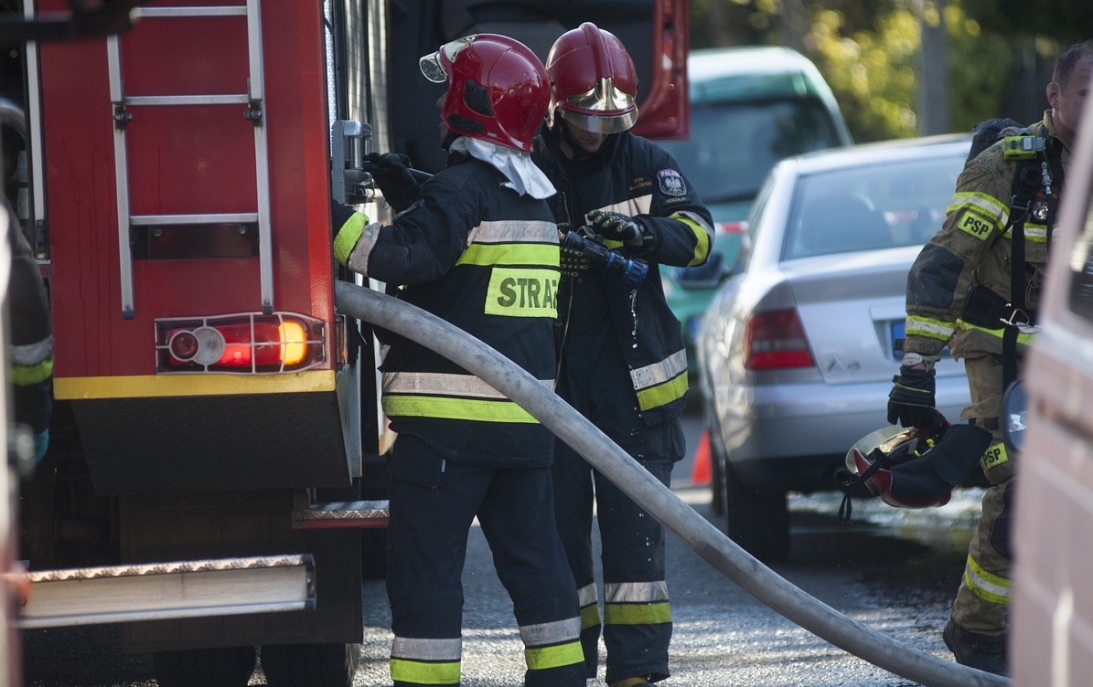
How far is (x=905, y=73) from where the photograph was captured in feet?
85.9

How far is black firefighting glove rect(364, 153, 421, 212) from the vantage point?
425 centimetres

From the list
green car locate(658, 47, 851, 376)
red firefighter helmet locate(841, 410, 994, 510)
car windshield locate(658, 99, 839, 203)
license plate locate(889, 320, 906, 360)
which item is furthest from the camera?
car windshield locate(658, 99, 839, 203)

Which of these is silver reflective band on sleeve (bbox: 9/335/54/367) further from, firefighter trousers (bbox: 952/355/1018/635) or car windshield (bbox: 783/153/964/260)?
car windshield (bbox: 783/153/964/260)

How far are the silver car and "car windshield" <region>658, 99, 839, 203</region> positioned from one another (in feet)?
19.6

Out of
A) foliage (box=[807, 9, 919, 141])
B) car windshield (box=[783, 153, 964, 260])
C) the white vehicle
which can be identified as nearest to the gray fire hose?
the white vehicle

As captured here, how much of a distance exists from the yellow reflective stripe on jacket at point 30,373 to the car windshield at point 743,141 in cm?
968

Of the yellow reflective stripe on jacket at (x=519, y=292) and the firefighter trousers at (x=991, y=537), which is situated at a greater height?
the yellow reflective stripe on jacket at (x=519, y=292)

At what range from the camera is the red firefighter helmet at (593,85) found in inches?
183

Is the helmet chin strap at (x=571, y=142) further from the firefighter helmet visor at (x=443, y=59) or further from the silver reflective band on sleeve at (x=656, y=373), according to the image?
the silver reflective band on sleeve at (x=656, y=373)

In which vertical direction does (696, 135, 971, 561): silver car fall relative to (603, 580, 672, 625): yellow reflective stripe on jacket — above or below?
above

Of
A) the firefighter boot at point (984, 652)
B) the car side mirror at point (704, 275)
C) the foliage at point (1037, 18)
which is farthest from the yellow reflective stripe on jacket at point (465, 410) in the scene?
the foliage at point (1037, 18)

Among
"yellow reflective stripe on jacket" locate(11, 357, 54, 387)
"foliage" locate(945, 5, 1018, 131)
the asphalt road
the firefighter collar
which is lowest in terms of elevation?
the asphalt road

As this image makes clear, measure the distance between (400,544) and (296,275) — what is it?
836 mm

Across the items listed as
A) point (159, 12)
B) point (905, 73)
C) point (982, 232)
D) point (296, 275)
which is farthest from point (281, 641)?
point (905, 73)
